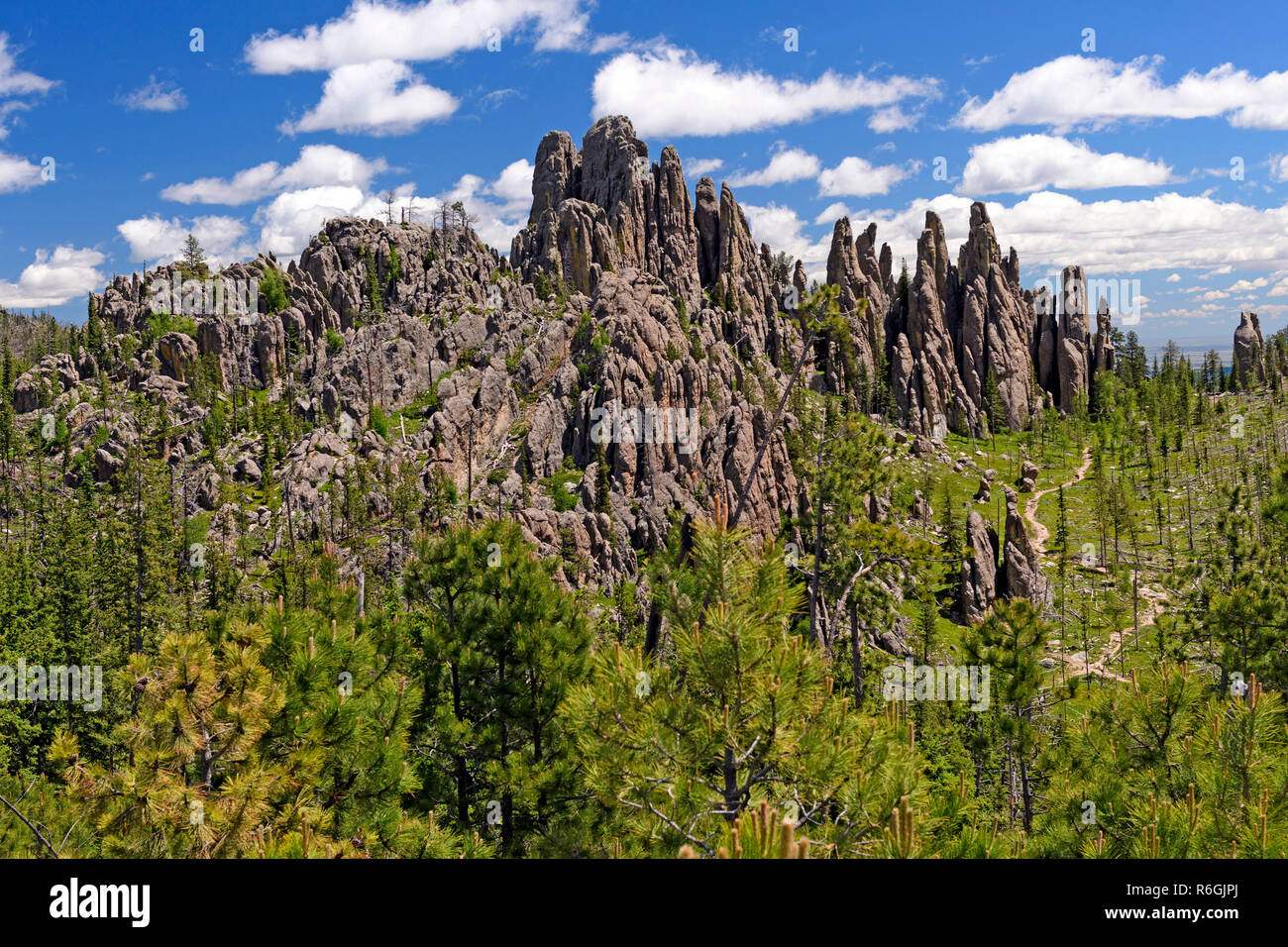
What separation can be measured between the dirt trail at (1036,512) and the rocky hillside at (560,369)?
51.7 ft

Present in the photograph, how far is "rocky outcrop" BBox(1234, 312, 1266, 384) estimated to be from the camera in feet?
571

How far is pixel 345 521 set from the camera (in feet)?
318

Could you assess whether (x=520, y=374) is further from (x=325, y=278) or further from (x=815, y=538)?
(x=815, y=538)

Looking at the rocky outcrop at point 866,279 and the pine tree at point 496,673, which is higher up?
the rocky outcrop at point 866,279

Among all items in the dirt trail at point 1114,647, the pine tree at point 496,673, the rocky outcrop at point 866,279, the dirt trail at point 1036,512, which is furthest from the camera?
the rocky outcrop at point 866,279

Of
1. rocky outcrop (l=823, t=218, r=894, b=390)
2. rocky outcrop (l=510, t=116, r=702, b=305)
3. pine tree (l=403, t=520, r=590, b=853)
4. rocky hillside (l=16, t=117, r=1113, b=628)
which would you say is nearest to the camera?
pine tree (l=403, t=520, r=590, b=853)

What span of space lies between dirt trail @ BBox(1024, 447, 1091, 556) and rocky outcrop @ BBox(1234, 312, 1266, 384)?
76.0m

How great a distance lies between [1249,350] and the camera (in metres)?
183

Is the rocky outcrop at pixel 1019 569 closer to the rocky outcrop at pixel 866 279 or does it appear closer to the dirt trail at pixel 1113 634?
the dirt trail at pixel 1113 634

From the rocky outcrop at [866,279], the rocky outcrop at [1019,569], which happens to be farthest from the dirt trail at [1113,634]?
the rocky outcrop at [866,279]

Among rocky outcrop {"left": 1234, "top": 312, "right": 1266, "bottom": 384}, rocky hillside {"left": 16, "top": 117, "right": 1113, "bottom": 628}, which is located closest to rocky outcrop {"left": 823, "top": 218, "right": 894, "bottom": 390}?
rocky hillside {"left": 16, "top": 117, "right": 1113, "bottom": 628}

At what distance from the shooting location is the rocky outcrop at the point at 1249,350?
17400 centimetres

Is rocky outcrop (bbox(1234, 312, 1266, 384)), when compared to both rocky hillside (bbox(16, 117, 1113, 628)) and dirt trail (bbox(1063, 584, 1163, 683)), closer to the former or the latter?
rocky hillside (bbox(16, 117, 1113, 628))
